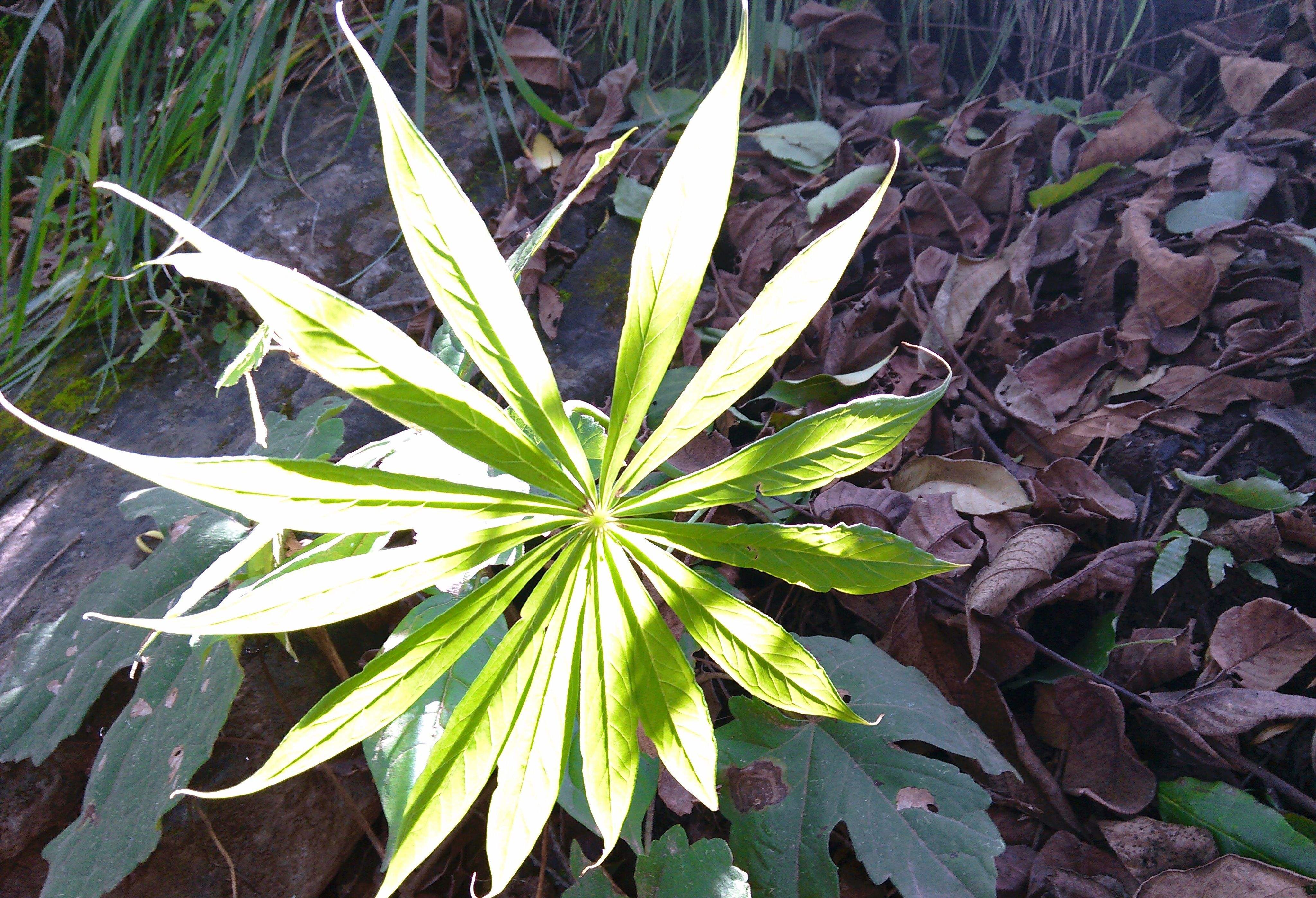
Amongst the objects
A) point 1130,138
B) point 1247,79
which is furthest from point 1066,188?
point 1247,79

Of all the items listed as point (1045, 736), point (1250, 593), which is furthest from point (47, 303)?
point (1250, 593)

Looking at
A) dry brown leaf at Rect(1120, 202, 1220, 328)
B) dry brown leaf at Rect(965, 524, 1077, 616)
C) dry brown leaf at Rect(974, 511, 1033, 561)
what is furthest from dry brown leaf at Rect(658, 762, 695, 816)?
dry brown leaf at Rect(1120, 202, 1220, 328)

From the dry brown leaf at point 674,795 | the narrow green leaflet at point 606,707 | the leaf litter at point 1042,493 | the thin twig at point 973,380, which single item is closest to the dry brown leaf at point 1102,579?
the leaf litter at point 1042,493

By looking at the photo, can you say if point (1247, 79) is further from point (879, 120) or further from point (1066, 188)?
point (879, 120)

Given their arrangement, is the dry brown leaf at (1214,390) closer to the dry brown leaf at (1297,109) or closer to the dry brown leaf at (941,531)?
the dry brown leaf at (941,531)

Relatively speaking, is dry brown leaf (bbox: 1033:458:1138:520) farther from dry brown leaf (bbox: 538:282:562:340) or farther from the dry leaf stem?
dry brown leaf (bbox: 538:282:562:340)

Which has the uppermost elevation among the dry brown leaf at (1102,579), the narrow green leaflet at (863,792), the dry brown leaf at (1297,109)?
the dry brown leaf at (1297,109)
